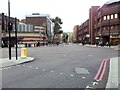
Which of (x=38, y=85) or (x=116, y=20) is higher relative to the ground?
(x=116, y=20)

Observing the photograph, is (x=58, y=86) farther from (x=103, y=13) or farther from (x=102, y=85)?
(x=103, y=13)

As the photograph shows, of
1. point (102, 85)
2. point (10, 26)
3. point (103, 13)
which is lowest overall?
point (102, 85)

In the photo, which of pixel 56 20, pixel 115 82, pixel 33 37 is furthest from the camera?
pixel 56 20

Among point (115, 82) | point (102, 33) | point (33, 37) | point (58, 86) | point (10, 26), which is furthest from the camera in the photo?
point (33, 37)

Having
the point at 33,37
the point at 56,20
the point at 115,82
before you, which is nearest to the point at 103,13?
the point at 33,37

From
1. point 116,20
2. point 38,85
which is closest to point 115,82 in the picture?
point 38,85

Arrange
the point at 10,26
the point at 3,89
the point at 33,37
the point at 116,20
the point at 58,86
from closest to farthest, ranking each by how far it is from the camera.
A: the point at 3,89 → the point at 58,86 → the point at 10,26 → the point at 116,20 → the point at 33,37

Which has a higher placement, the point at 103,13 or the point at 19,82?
the point at 103,13

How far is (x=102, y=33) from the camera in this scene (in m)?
95.3

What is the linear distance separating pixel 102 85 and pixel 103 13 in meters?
88.1

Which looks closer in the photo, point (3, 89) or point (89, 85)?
point (3, 89)

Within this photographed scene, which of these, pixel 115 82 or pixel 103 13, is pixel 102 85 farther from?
pixel 103 13

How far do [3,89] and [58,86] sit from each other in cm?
189

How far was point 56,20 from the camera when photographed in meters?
152
